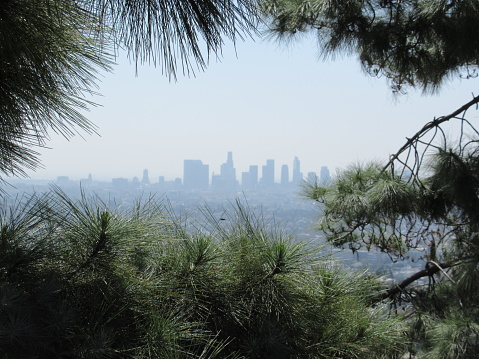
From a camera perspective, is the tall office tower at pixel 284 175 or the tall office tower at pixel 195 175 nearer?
the tall office tower at pixel 195 175

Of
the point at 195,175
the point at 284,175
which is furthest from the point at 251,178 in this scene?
the point at 195,175

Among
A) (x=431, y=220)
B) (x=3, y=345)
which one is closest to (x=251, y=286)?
(x=3, y=345)

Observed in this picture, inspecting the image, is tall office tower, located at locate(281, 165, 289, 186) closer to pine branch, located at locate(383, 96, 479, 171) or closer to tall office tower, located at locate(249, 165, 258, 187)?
tall office tower, located at locate(249, 165, 258, 187)

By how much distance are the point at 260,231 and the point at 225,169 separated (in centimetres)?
2118

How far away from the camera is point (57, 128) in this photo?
1174 mm

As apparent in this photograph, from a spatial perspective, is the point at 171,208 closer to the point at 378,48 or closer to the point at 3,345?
the point at 3,345

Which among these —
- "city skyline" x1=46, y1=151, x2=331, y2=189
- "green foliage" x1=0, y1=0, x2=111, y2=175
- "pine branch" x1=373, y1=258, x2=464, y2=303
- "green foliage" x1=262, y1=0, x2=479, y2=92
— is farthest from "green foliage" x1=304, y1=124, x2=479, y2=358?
"city skyline" x1=46, y1=151, x2=331, y2=189

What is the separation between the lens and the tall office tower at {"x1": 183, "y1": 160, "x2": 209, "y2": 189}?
18.8m

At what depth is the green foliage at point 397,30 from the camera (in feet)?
7.84

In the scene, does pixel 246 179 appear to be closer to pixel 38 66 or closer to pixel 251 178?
pixel 251 178

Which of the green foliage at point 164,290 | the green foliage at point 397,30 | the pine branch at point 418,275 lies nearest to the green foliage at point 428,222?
the pine branch at point 418,275

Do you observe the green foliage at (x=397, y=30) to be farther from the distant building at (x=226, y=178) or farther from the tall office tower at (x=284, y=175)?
the tall office tower at (x=284, y=175)

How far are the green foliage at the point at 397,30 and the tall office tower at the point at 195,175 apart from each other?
15.9 metres

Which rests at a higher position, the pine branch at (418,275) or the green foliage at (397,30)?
the green foliage at (397,30)
